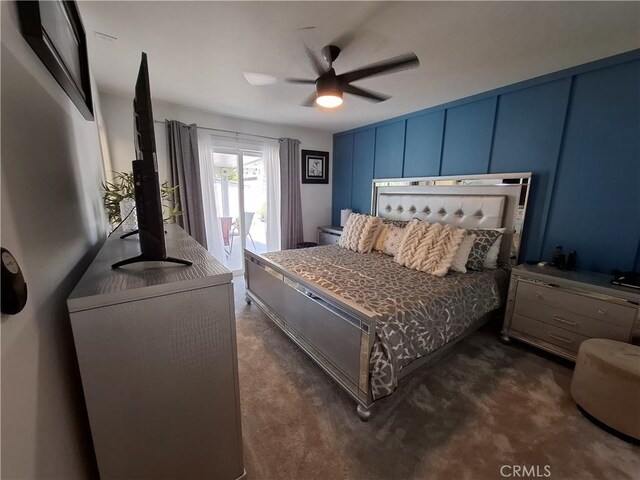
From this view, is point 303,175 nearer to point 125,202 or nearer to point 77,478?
point 125,202

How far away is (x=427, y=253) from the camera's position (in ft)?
7.83

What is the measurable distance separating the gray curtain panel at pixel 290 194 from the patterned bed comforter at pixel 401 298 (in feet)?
5.47

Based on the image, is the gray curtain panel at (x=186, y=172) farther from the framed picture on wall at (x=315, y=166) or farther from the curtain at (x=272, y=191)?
the framed picture on wall at (x=315, y=166)

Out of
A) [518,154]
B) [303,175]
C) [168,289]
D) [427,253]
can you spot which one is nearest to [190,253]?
[168,289]

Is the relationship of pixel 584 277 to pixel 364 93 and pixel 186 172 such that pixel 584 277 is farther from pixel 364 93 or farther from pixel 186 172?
pixel 186 172

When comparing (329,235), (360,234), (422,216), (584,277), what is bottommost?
(329,235)

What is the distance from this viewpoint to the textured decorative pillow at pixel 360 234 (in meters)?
3.08

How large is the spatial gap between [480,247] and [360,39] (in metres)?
2.01

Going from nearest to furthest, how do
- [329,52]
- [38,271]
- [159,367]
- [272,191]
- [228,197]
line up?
[38,271], [159,367], [329,52], [228,197], [272,191]

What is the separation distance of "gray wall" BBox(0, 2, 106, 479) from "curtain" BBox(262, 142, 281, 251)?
121 inches

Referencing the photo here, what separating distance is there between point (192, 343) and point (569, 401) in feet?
7.87

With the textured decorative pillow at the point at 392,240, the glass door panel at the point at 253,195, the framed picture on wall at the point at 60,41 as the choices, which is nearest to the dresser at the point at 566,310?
the textured decorative pillow at the point at 392,240

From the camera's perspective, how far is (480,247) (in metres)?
2.44

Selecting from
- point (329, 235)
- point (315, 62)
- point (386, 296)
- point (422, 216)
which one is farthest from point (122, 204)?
point (422, 216)
